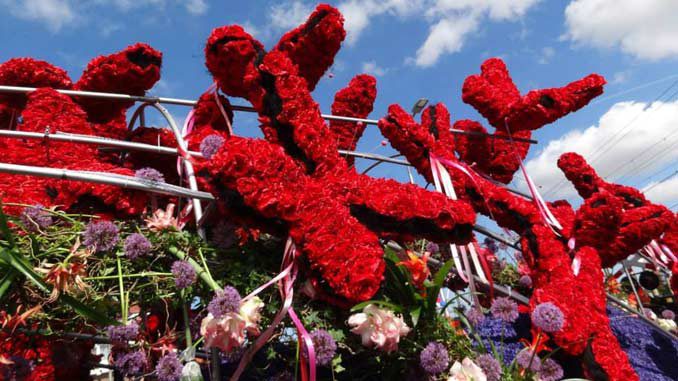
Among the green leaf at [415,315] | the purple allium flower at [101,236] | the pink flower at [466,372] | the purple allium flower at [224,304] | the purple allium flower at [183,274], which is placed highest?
the purple allium flower at [101,236]

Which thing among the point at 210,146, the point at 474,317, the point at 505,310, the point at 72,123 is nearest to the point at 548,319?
the point at 505,310

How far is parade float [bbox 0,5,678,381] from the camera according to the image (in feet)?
5.29

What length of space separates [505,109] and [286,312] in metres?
2.95

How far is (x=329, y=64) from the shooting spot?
2.96 m

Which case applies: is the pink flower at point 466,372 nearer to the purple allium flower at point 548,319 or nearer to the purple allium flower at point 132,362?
the purple allium flower at point 548,319

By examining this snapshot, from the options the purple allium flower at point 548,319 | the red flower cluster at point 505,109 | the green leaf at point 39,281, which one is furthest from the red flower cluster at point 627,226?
the green leaf at point 39,281

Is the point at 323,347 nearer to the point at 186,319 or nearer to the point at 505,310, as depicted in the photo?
the point at 186,319

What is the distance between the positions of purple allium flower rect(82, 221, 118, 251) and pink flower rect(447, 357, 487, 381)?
1.34 metres

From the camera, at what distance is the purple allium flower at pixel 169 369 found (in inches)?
57.8

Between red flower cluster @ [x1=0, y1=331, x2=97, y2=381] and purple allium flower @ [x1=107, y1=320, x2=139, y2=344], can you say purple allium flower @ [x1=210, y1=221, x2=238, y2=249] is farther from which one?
red flower cluster @ [x1=0, y1=331, x2=97, y2=381]

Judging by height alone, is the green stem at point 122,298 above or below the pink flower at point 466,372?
above

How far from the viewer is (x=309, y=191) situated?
1838 mm

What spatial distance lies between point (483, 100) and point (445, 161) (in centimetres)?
105

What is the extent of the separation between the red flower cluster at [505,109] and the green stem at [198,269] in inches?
118
